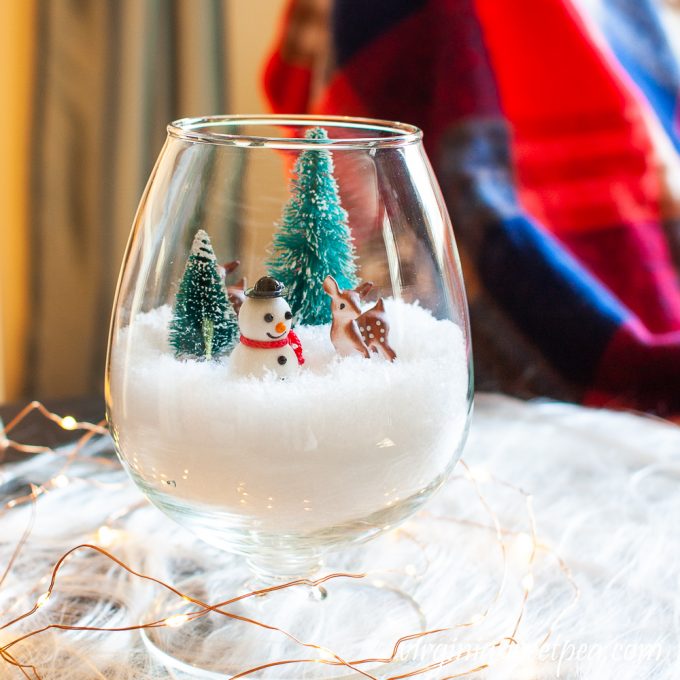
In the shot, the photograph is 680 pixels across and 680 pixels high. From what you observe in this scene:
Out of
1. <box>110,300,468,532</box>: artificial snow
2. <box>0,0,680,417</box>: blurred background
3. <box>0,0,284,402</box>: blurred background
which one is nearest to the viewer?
<box>110,300,468,532</box>: artificial snow

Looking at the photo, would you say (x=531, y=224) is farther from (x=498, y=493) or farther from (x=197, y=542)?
(x=197, y=542)

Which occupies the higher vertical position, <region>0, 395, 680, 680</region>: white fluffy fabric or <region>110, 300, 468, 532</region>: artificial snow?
<region>110, 300, 468, 532</region>: artificial snow

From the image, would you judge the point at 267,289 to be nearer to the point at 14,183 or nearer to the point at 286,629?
the point at 286,629

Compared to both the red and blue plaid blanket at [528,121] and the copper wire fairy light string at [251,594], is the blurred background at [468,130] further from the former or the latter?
the copper wire fairy light string at [251,594]

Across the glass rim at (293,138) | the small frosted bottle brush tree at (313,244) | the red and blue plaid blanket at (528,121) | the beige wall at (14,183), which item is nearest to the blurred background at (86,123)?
the beige wall at (14,183)

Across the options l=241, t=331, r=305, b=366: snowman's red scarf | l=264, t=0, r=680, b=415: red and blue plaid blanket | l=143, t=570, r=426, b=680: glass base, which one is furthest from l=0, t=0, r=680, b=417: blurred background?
l=241, t=331, r=305, b=366: snowman's red scarf

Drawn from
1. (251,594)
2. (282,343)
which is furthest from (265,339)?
(251,594)

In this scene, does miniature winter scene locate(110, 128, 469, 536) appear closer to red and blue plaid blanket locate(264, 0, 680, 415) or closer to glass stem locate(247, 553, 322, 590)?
glass stem locate(247, 553, 322, 590)

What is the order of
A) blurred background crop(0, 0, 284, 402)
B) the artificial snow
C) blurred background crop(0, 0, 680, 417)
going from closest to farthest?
the artificial snow
blurred background crop(0, 0, 680, 417)
blurred background crop(0, 0, 284, 402)

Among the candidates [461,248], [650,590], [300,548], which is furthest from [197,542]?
[461,248]
